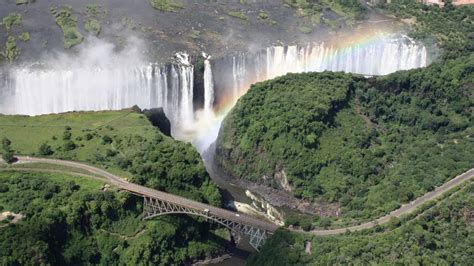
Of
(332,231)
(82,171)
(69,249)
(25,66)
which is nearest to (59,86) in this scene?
(25,66)

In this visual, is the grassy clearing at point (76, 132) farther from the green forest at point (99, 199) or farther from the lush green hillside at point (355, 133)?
the lush green hillside at point (355, 133)

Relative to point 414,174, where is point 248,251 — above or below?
below

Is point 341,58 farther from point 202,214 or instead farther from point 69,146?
point 69,146

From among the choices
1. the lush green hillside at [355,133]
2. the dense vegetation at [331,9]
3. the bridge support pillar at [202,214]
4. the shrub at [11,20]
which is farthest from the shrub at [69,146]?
the dense vegetation at [331,9]

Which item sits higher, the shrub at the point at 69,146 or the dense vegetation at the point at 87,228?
the shrub at the point at 69,146

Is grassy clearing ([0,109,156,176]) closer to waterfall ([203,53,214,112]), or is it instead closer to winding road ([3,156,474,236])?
winding road ([3,156,474,236])

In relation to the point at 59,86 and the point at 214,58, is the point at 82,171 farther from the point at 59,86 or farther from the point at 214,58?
the point at 214,58
